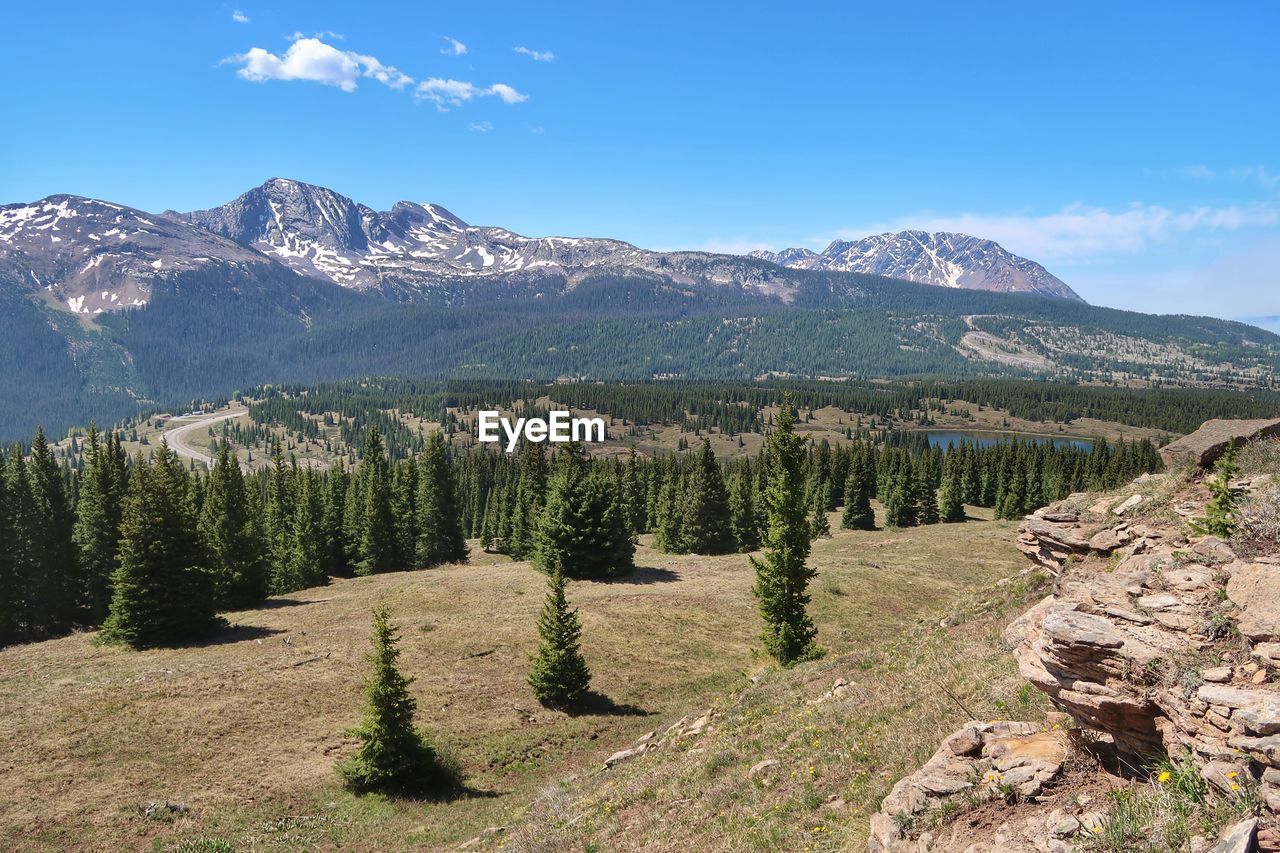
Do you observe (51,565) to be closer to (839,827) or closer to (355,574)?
(355,574)

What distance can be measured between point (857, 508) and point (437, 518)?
5989 cm

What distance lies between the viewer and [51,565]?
59375 millimetres

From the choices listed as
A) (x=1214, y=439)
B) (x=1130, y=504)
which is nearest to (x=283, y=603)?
(x=1130, y=504)

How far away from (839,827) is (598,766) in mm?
15726

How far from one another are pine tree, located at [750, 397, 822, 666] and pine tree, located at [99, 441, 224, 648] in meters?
38.3

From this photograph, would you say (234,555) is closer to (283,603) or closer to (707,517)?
(283,603)

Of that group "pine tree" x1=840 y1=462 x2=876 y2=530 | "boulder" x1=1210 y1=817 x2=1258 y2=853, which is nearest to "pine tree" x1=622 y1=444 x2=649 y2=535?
"pine tree" x1=840 y1=462 x2=876 y2=530

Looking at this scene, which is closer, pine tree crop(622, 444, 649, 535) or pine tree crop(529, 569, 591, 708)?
pine tree crop(529, 569, 591, 708)

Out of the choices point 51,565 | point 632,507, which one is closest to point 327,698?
point 51,565

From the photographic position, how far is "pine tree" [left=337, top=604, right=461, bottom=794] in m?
27.2

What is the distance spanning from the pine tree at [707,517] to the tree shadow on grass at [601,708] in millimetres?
40579

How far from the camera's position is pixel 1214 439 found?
21859 mm

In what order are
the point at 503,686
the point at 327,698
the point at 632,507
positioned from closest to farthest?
the point at 327,698 → the point at 503,686 → the point at 632,507

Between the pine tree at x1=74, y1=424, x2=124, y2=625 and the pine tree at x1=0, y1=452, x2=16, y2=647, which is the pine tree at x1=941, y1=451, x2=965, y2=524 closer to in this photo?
the pine tree at x1=74, y1=424, x2=124, y2=625
